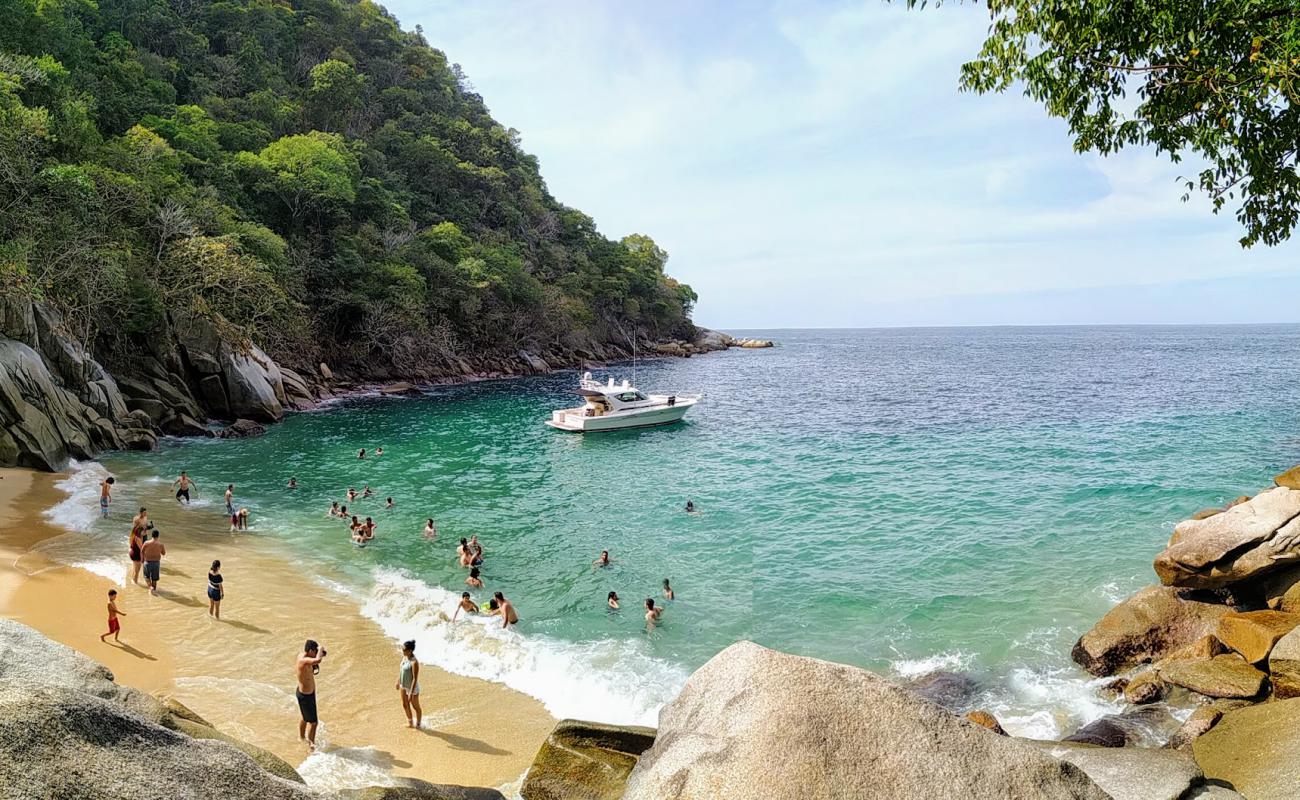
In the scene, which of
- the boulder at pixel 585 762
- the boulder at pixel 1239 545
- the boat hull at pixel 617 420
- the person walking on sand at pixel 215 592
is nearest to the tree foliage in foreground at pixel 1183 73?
the boulder at pixel 1239 545

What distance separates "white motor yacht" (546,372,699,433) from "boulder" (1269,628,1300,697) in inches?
1284

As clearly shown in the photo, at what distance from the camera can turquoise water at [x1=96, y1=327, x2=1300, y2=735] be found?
14.7m

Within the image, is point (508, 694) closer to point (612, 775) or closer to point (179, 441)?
point (612, 775)

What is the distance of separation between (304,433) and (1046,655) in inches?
1397

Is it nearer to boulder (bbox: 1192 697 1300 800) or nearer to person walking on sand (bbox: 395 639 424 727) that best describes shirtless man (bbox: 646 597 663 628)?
person walking on sand (bbox: 395 639 424 727)

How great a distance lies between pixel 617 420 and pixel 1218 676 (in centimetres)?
3202

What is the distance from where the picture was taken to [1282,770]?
7441mm

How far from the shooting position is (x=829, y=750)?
200 inches

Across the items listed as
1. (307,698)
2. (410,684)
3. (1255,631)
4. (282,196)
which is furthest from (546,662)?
(282,196)

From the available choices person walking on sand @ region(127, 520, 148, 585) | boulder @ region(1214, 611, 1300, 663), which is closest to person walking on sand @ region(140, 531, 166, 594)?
person walking on sand @ region(127, 520, 148, 585)

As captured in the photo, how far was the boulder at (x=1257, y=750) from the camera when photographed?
7328mm

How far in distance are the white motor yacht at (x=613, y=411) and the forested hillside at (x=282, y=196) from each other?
60.0 ft

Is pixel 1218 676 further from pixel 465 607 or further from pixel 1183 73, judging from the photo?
pixel 465 607

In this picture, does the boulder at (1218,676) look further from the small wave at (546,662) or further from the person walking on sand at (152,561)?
the person walking on sand at (152,561)
